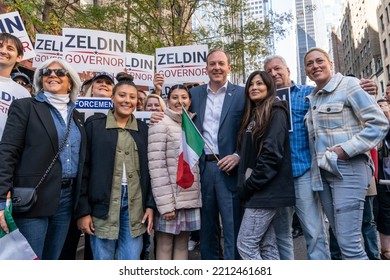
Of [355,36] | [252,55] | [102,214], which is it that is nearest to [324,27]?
[355,36]

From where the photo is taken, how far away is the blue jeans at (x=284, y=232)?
10.5ft

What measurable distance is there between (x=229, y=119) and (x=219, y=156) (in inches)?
14.8

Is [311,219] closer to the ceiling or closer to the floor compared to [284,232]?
closer to the ceiling

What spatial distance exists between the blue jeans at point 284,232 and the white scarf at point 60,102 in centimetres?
214

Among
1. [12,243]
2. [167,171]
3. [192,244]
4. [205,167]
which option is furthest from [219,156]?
[192,244]

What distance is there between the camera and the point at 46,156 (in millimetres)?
2588

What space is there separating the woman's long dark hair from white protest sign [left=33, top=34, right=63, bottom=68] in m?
4.21

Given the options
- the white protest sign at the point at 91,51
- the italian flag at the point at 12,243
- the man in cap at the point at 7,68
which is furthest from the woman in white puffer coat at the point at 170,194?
the white protest sign at the point at 91,51

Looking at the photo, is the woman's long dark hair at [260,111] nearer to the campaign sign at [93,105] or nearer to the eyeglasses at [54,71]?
the eyeglasses at [54,71]

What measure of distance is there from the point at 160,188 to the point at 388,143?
9.90 feet

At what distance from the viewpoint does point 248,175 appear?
280 centimetres

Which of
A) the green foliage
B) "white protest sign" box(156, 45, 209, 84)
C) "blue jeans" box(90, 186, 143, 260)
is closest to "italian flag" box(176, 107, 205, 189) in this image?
"blue jeans" box(90, 186, 143, 260)

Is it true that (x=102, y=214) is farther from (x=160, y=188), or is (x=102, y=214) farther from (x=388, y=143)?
(x=388, y=143)

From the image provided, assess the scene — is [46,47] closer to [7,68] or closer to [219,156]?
[7,68]
